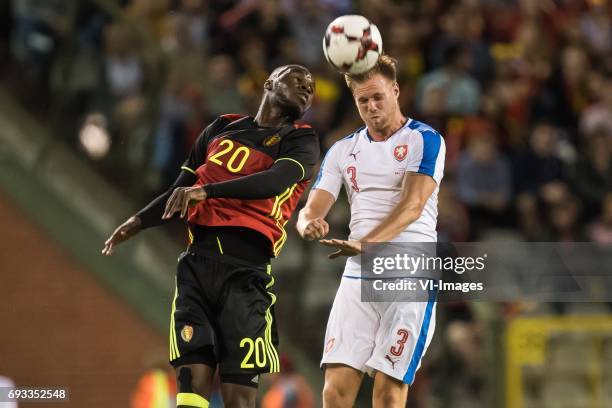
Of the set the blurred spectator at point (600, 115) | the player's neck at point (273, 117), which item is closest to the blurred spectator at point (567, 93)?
the blurred spectator at point (600, 115)

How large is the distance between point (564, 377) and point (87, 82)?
16.6ft

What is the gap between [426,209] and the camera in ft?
23.0

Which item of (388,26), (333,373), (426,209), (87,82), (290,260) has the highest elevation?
(388,26)

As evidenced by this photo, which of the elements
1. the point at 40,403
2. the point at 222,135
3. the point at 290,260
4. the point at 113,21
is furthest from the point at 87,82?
the point at 222,135

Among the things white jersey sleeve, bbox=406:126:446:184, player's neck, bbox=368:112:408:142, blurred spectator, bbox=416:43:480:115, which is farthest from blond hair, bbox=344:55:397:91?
blurred spectator, bbox=416:43:480:115

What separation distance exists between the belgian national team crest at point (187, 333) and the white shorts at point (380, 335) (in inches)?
33.8

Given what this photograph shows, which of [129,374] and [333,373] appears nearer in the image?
[333,373]

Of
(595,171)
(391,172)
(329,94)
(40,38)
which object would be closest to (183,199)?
(391,172)

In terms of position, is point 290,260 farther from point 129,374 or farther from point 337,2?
point 337,2

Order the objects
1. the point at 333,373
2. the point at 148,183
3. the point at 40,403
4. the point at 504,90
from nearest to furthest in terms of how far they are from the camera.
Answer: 1. the point at 333,373
2. the point at 40,403
3. the point at 148,183
4. the point at 504,90

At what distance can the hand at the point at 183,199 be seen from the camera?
20.5 feet

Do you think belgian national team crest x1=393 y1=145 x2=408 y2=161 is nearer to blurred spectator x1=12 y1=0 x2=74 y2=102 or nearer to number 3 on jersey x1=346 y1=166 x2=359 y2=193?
number 3 on jersey x1=346 y1=166 x2=359 y2=193

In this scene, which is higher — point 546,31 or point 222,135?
point 546,31

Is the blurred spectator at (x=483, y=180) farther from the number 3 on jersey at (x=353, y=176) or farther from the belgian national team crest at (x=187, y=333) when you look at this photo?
→ the belgian national team crest at (x=187, y=333)
